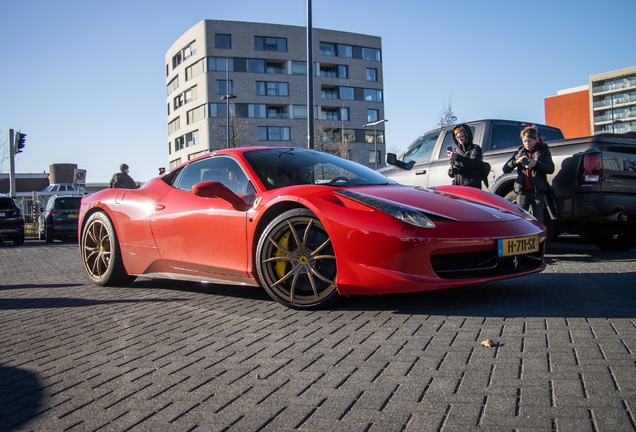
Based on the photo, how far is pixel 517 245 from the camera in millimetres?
4410

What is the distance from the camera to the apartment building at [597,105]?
8488 cm

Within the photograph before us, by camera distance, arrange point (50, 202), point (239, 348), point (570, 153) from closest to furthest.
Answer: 1. point (239, 348)
2. point (570, 153)
3. point (50, 202)

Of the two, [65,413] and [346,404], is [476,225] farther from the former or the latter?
[65,413]

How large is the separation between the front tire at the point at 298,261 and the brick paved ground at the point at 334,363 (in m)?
0.13

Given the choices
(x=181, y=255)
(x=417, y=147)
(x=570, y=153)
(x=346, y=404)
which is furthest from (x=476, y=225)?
(x=417, y=147)

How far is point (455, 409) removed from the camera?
91.0 inches

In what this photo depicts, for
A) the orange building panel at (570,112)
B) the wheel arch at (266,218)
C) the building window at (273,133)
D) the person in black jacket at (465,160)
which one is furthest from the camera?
the orange building panel at (570,112)

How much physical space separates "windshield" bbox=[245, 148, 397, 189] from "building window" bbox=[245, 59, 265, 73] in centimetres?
5568

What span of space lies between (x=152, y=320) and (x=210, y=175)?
5.24 feet

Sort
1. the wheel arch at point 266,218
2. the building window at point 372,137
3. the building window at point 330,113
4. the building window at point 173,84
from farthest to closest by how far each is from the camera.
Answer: the building window at point 173,84, the building window at point 372,137, the building window at point 330,113, the wheel arch at point 266,218

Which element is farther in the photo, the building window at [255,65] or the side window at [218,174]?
the building window at [255,65]

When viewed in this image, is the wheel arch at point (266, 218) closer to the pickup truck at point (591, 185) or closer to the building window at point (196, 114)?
the pickup truck at point (591, 185)

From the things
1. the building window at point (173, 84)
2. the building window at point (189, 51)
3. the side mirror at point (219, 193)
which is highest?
the building window at point (189, 51)

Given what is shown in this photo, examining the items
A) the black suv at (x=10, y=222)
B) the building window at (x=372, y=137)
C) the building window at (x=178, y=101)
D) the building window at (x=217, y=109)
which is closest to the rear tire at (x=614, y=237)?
the black suv at (x=10, y=222)
